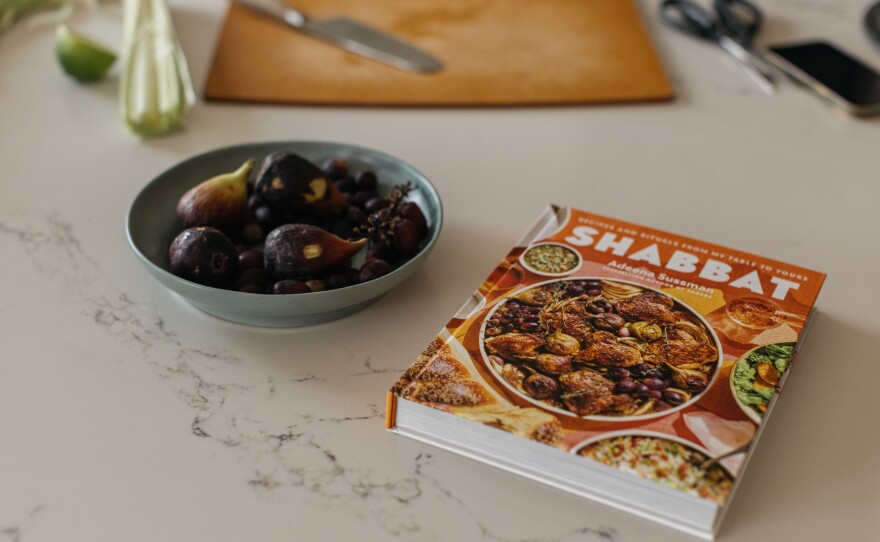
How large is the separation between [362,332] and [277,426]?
0.14 metres

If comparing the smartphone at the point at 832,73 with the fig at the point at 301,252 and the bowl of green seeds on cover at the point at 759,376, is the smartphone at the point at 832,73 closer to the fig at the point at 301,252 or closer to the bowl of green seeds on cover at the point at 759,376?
the bowl of green seeds on cover at the point at 759,376

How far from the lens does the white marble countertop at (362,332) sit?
0.64m

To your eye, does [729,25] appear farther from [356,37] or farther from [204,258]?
[204,258]

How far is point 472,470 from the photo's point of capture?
0.67 meters

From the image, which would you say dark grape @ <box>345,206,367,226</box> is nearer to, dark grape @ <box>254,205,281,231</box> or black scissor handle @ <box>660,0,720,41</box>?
dark grape @ <box>254,205,281,231</box>

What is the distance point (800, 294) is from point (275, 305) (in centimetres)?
46

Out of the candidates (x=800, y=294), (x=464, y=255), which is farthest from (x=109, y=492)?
(x=800, y=294)

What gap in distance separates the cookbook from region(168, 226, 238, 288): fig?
7.8 inches

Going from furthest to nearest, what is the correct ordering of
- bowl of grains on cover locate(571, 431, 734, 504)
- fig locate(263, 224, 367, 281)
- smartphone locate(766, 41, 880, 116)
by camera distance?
smartphone locate(766, 41, 880, 116)
fig locate(263, 224, 367, 281)
bowl of grains on cover locate(571, 431, 734, 504)

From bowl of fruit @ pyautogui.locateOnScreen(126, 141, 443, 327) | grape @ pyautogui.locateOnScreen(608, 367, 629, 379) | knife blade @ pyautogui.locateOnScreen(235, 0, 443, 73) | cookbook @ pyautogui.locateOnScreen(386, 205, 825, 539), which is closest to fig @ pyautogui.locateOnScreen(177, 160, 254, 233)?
bowl of fruit @ pyautogui.locateOnScreen(126, 141, 443, 327)

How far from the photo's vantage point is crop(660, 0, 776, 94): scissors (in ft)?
4.41

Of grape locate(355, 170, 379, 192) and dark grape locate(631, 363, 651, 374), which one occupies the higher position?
grape locate(355, 170, 379, 192)

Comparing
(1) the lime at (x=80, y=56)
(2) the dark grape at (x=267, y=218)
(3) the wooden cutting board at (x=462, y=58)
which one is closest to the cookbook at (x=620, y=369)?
(2) the dark grape at (x=267, y=218)

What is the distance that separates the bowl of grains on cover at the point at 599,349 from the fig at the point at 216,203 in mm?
279
